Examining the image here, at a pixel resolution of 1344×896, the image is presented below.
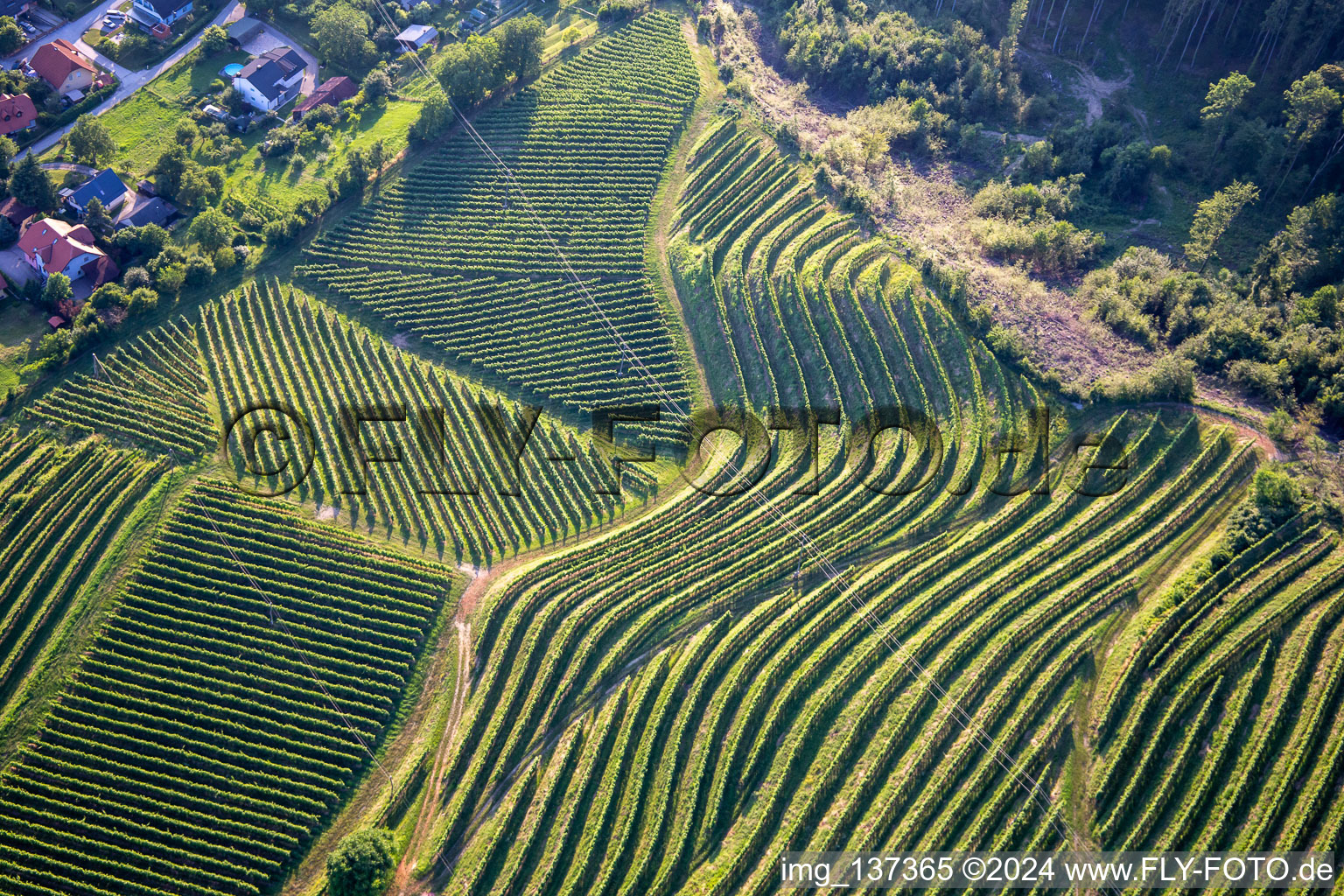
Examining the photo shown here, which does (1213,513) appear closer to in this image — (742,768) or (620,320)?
(742,768)

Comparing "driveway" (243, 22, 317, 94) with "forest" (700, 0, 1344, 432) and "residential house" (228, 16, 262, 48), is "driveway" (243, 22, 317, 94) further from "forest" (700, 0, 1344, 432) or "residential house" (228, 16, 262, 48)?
"forest" (700, 0, 1344, 432)

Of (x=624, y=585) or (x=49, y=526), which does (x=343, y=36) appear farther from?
(x=624, y=585)

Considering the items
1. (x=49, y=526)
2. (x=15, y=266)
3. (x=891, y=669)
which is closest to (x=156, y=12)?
(x=15, y=266)

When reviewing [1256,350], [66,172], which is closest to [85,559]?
[66,172]

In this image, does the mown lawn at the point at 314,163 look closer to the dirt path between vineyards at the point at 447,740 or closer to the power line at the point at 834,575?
the power line at the point at 834,575

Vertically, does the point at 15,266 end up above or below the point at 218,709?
above

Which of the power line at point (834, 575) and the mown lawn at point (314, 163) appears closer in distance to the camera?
the power line at point (834, 575)

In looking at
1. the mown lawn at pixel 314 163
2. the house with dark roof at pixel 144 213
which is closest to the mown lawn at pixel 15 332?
the house with dark roof at pixel 144 213
